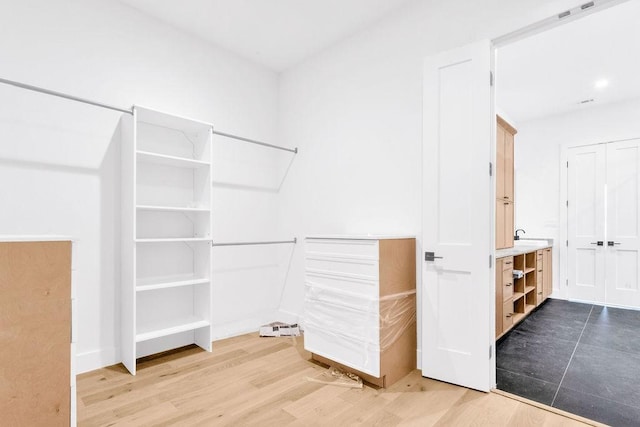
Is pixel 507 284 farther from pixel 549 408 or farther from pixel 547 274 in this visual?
pixel 547 274

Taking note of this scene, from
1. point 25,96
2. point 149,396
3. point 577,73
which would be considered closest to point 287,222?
point 149,396

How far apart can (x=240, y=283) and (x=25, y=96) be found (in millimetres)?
2349

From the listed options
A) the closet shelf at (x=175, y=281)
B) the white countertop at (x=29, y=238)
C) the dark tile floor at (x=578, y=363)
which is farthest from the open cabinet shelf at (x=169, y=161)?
the dark tile floor at (x=578, y=363)

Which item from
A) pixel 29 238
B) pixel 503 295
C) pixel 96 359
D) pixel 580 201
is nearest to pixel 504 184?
pixel 503 295

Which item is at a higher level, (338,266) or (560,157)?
(560,157)

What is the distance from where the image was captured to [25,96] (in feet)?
7.48

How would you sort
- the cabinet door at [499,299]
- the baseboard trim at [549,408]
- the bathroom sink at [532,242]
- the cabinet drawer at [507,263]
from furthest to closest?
the bathroom sink at [532,242], the cabinet drawer at [507,263], the cabinet door at [499,299], the baseboard trim at [549,408]

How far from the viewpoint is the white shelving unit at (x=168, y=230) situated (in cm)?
261

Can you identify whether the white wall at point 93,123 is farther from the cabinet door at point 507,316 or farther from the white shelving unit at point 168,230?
the cabinet door at point 507,316

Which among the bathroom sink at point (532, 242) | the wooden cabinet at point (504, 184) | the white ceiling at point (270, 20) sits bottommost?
the bathroom sink at point (532, 242)

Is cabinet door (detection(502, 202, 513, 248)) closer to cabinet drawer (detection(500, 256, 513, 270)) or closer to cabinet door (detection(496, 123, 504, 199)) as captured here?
cabinet door (detection(496, 123, 504, 199))

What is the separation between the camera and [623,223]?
→ 184 inches

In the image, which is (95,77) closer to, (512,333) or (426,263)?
(426,263)

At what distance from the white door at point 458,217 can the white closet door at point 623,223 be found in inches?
159
